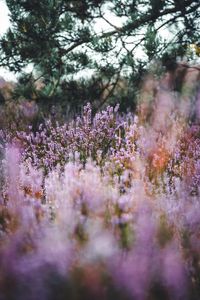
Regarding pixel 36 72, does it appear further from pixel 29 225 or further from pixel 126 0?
pixel 29 225

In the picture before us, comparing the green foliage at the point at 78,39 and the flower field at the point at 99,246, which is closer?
the flower field at the point at 99,246

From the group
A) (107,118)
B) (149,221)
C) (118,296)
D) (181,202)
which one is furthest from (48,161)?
(118,296)

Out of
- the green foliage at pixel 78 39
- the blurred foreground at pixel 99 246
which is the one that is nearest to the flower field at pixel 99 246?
the blurred foreground at pixel 99 246

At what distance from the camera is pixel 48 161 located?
12.3 ft

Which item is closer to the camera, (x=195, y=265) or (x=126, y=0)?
(x=195, y=265)

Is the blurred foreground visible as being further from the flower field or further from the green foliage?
the green foliage

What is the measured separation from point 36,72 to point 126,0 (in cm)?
149

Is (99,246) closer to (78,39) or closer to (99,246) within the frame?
(99,246)

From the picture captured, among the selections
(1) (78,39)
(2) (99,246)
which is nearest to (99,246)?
(2) (99,246)

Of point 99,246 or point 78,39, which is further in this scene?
point 78,39

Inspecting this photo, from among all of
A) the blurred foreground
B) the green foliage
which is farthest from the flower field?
the green foliage

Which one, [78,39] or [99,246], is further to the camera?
[78,39]

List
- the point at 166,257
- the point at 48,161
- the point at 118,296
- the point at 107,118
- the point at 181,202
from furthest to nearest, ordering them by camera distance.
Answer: the point at 107,118 < the point at 48,161 < the point at 181,202 < the point at 166,257 < the point at 118,296

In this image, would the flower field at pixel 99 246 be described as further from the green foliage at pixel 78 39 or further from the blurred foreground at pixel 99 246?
the green foliage at pixel 78 39
